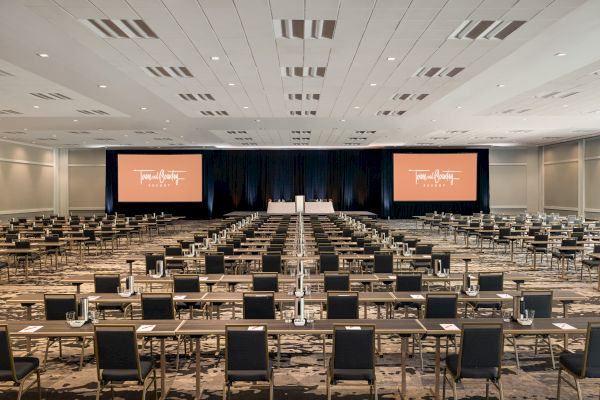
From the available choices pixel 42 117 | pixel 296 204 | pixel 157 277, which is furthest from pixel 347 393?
pixel 296 204

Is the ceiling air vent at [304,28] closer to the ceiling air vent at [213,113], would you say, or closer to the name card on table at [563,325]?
the name card on table at [563,325]

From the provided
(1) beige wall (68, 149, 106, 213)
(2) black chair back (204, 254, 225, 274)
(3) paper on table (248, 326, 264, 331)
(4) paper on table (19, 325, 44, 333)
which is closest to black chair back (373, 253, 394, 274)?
(2) black chair back (204, 254, 225, 274)

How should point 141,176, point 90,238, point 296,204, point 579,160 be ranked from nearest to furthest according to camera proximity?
1. point 90,238
2. point 579,160
3. point 296,204
4. point 141,176

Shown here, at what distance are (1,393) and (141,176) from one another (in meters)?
30.5

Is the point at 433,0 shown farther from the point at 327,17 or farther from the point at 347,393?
the point at 347,393

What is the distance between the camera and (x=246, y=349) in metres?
5.21

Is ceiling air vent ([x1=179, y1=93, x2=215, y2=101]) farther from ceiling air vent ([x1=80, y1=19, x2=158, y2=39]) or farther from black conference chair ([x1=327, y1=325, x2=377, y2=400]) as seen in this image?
black conference chair ([x1=327, y1=325, x2=377, y2=400])

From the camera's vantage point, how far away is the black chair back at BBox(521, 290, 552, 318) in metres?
6.77

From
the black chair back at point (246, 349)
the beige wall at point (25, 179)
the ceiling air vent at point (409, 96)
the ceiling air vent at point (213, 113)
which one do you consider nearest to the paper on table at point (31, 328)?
the black chair back at point (246, 349)

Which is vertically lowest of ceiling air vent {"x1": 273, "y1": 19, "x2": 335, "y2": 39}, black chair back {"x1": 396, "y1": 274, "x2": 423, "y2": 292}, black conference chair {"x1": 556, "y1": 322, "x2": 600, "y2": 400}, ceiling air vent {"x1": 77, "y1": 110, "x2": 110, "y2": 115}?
black conference chair {"x1": 556, "y1": 322, "x2": 600, "y2": 400}

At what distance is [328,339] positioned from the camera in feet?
26.3

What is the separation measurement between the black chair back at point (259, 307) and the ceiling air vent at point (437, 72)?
684 centimetres

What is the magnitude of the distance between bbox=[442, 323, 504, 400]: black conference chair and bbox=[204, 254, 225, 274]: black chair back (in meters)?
6.22

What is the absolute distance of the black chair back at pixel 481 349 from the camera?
517cm
